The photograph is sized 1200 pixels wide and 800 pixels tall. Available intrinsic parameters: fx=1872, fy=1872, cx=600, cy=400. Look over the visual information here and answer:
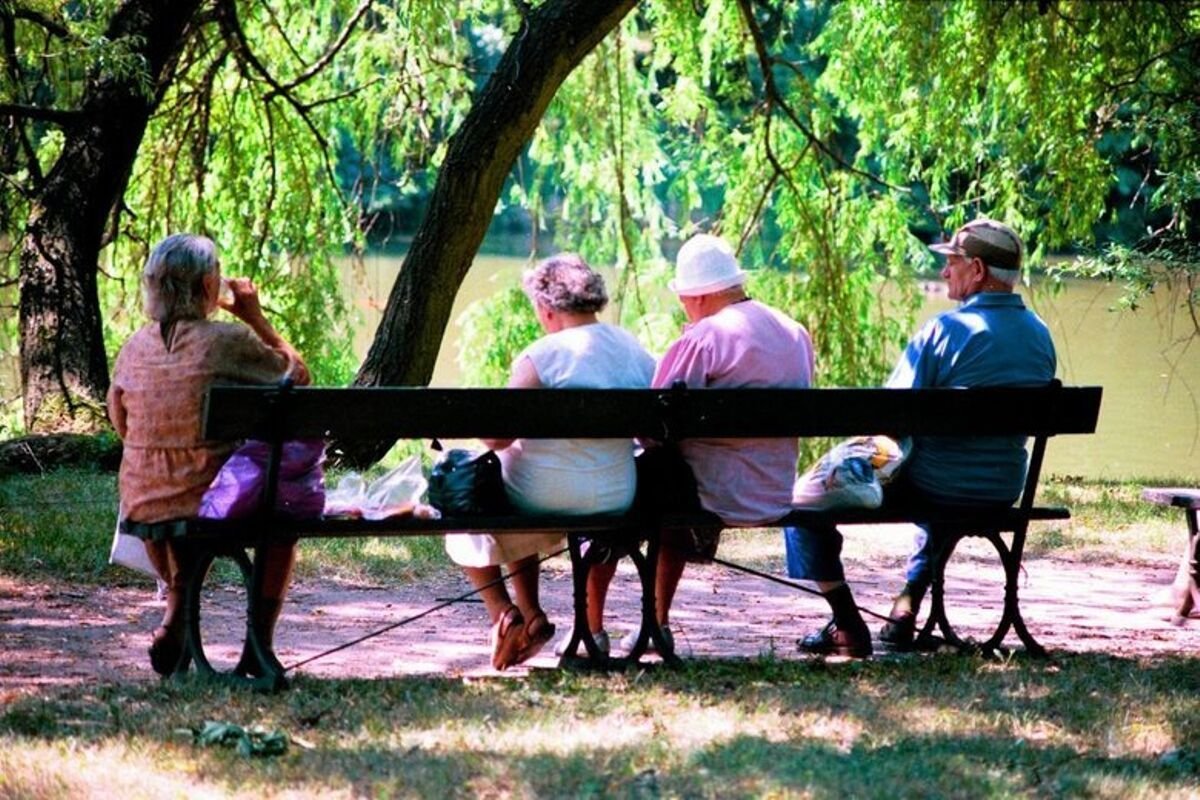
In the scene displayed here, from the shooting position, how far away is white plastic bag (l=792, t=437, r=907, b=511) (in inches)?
229

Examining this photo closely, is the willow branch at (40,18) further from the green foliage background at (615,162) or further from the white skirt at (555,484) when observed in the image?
the white skirt at (555,484)

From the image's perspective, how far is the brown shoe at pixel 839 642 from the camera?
5934mm

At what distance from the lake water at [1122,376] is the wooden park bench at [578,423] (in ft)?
18.5

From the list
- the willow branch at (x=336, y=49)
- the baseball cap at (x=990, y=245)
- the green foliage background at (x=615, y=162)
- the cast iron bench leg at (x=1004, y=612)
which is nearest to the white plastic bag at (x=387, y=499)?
the cast iron bench leg at (x=1004, y=612)

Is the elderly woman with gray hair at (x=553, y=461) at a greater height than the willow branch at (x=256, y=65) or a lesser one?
lesser

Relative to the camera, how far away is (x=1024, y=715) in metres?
4.95

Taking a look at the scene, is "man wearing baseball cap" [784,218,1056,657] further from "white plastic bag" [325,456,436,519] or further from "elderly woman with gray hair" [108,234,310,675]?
"elderly woman with gray hair" [108,234,310,675]

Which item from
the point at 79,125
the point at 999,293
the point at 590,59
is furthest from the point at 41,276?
the point at 999,293

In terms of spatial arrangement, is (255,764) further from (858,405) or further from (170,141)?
(170,141)

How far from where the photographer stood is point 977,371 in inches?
239

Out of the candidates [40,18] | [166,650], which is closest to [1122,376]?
[40,18]

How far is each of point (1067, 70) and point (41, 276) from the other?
623cm

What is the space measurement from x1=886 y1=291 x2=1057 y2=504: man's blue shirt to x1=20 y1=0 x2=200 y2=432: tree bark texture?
6023 millimetres

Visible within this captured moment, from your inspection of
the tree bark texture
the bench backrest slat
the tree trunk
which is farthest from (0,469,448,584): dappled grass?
the bench backrest slat
